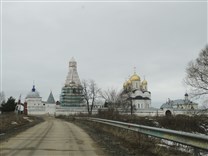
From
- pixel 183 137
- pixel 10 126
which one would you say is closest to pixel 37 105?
pixel 10 126

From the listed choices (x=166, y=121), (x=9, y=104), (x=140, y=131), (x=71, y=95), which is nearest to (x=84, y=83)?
(x=71, y=95)

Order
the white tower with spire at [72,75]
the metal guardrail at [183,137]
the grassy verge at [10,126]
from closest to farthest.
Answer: the metal guardrail at [183,137] → the grassy verge at [10,126] → the white tower with spire at [72,75]

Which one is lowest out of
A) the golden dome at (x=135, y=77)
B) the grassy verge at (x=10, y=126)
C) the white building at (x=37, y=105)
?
the grassy verge at (x=10, y=126)

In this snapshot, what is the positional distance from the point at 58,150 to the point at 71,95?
10225 centimetres

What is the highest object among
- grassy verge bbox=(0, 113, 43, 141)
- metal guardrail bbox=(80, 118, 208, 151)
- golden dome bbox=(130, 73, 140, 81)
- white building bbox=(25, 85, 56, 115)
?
golden dome bbox=(130, 73, 140, 81)

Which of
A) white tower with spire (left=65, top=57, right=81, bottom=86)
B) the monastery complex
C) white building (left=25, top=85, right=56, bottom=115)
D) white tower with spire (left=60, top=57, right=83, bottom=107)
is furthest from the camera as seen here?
white tower with spire (left=65, top=57, right=81, bottom=86)

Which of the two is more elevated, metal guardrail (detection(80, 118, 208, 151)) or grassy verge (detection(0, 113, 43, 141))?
metal guardrail (detection(80, 118, 208, 151))

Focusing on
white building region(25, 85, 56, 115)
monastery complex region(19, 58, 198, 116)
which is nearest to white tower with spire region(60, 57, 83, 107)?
monastery complex region(19, 58, 198, 116)

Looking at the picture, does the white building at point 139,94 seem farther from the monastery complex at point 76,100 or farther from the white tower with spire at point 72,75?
the white tower with spire at point 72,75

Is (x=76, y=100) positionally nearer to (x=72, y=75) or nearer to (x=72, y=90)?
(x=72, y=90)

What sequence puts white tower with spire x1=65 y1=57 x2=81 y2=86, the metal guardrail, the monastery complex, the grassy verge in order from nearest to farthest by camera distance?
the metal guardrail
the grassy verge
the monastery complex
white tower with spire x1=65 y1=57 x2=81 y2=86

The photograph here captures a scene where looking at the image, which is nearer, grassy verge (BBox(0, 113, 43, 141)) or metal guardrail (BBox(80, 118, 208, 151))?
metal guardrail (BBox(80, 118, 208, 151))

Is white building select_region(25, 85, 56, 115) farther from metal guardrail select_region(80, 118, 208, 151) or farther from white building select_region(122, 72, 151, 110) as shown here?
metal guardrail select_region(80, 118, 208, 151)

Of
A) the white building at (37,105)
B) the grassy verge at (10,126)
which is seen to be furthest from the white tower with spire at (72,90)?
the grassy verge at (10,126)
